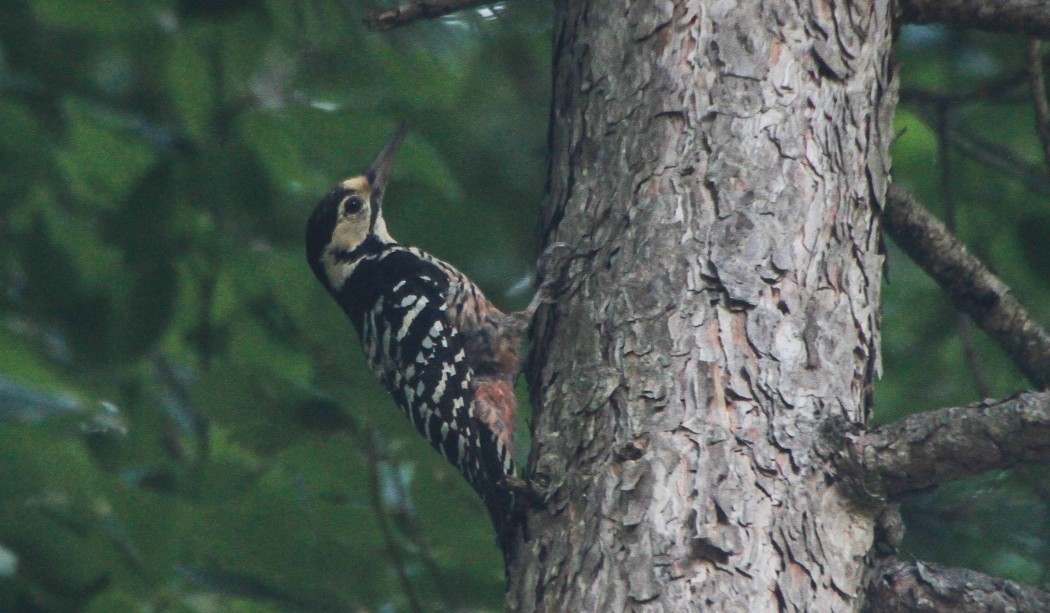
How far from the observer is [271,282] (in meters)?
3.88

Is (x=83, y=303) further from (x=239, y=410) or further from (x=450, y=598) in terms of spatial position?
(x=450, y=598)

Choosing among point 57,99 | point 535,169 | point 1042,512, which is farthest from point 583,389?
point 57,99

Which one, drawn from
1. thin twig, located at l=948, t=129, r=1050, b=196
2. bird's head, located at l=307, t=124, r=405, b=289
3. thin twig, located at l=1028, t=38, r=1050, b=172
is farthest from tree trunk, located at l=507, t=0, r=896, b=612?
thin twig, located at l=948, t=129, r=1050, b=196

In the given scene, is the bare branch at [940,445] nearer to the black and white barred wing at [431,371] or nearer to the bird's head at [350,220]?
the black and white barred wing at [431,371]

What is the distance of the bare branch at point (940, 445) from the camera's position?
211cm

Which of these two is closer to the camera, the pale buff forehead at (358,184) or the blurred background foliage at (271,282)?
the blurred background foliage at (271,282)

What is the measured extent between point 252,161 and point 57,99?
3.08 ft

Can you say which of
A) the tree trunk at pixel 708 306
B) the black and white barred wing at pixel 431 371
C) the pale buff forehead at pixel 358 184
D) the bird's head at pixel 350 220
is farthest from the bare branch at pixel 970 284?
the pale buff forehead at pixel 358 184

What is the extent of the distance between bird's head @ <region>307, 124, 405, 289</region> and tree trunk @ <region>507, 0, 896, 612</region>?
4.23 ft

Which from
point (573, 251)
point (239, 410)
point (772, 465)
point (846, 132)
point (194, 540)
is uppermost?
point (846, 132)

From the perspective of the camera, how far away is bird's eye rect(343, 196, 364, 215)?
14.3ft

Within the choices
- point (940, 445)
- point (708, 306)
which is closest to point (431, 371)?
point (708, 306)

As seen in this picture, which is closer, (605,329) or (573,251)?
(605,329)

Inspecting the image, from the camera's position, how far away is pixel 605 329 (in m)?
2.50
